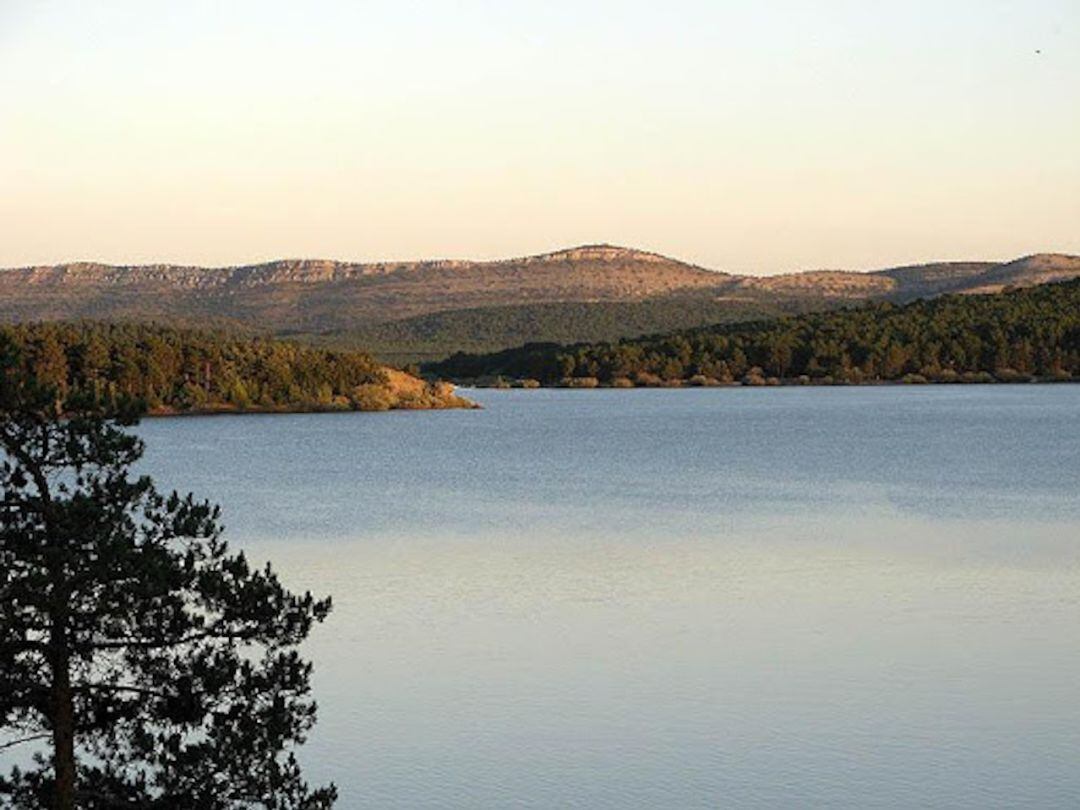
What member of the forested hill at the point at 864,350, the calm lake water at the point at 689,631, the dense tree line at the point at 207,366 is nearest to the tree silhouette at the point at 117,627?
the calm lake water at the point at 689,631

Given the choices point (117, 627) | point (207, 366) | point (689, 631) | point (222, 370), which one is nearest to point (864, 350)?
point (222, 370)

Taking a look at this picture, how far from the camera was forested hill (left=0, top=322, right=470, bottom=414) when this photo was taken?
86.4m

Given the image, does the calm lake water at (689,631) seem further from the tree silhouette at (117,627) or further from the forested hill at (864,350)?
the forested hill at (864,350)

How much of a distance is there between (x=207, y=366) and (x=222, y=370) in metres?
1.60

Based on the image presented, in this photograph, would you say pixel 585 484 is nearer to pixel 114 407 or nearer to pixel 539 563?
pixel 539 563

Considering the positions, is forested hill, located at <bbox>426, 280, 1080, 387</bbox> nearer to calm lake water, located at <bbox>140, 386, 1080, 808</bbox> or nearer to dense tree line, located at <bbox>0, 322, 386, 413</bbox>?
dense tree line, located at <bbox>0, 322, 386, 413</bbox>

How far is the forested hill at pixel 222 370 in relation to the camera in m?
86.4

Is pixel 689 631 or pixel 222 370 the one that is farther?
pixel 222 370

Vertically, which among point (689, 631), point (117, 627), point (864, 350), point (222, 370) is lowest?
point (689, 631)

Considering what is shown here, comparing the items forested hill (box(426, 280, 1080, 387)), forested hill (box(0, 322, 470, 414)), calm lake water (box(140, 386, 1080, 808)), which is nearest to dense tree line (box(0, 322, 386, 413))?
forested hill (box(0, 322, 470, 414))

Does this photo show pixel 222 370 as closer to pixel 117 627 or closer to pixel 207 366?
pixel 207 366

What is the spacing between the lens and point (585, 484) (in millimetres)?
47875

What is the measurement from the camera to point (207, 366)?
9556 centimetres

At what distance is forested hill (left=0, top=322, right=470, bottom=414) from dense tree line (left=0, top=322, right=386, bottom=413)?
5cm
